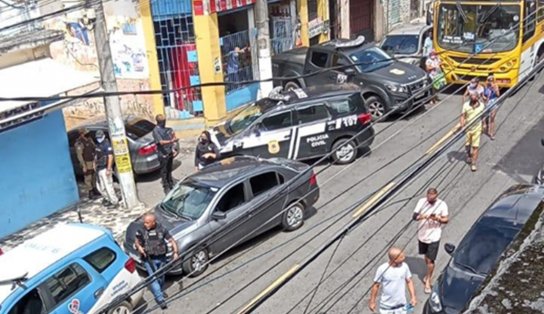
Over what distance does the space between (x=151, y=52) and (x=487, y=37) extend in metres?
9.24

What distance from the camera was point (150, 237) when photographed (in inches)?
392

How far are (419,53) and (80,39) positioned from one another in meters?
10.3

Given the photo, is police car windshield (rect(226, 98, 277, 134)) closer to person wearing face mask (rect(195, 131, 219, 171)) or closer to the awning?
person wearing face mask (rect(195, 131, 219, 171))

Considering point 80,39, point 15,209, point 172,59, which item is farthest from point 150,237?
point 80,39

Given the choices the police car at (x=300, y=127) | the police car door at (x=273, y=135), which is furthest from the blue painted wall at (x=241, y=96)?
the police car door at (x=273, y=135)

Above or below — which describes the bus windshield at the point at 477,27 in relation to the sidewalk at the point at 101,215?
above

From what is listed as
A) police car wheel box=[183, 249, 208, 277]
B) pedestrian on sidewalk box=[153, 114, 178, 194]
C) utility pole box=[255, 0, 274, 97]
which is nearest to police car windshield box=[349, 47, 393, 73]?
utility pole box=[255, 0, 274, 97]

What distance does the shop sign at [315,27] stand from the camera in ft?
78.3

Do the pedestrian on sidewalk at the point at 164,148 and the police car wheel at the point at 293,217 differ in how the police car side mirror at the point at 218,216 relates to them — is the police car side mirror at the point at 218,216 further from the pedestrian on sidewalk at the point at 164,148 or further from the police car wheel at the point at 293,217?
the pedestrian on sidewalk at the point at 164,148

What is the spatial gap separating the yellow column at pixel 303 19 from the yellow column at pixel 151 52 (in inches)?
263

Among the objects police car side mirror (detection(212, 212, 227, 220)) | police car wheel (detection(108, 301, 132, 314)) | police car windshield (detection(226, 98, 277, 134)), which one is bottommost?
police car wheel (detection(108, 301, 132, 314))

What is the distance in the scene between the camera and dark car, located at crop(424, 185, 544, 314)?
328 inches

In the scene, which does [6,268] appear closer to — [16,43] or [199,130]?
[16,43]

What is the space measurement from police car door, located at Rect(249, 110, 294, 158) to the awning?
140 inches
